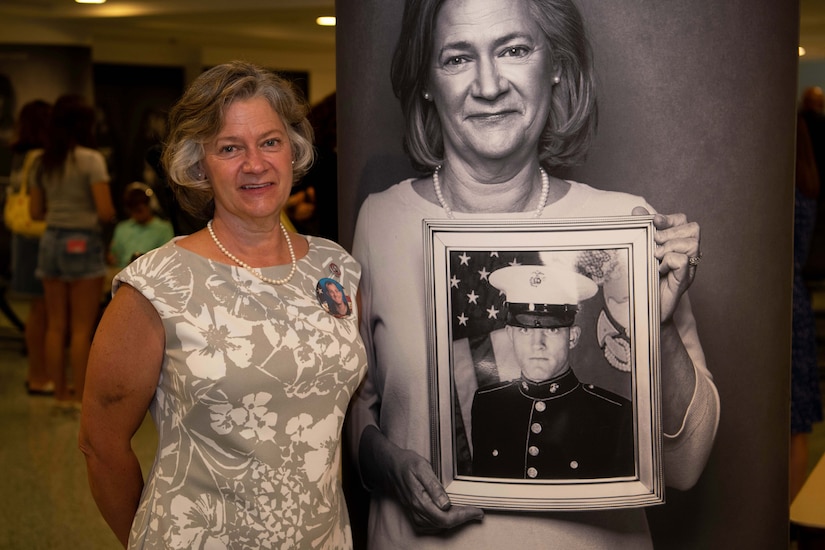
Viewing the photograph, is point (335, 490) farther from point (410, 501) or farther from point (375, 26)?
point (375, 26)

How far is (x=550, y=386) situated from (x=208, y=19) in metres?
10.3

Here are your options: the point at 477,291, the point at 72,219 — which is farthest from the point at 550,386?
the point at 72,219

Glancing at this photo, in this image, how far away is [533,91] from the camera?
2.11 meters

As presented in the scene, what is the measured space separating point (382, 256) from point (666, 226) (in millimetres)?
630

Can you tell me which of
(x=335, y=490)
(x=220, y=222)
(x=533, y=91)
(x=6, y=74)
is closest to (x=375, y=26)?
(x=533, y=91)

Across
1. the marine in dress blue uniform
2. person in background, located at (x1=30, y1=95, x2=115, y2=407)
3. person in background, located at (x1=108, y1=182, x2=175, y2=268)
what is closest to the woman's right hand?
the marine in dress blue uniform

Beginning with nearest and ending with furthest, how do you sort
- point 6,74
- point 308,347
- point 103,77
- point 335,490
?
point 308,347
point 335,490
point 6,74
point 103,77

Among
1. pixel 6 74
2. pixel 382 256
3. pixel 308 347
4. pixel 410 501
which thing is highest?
pixel 6 74

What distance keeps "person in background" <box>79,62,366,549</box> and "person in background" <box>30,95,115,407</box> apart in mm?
4531

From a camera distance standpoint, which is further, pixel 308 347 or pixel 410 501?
pixel 410 501

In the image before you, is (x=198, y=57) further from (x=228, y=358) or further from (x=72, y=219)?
(x=228, y=358)

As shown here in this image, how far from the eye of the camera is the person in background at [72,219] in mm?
6363

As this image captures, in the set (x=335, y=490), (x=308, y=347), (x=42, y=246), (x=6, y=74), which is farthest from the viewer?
(x=6, y=74)

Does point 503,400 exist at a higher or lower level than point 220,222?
lower
